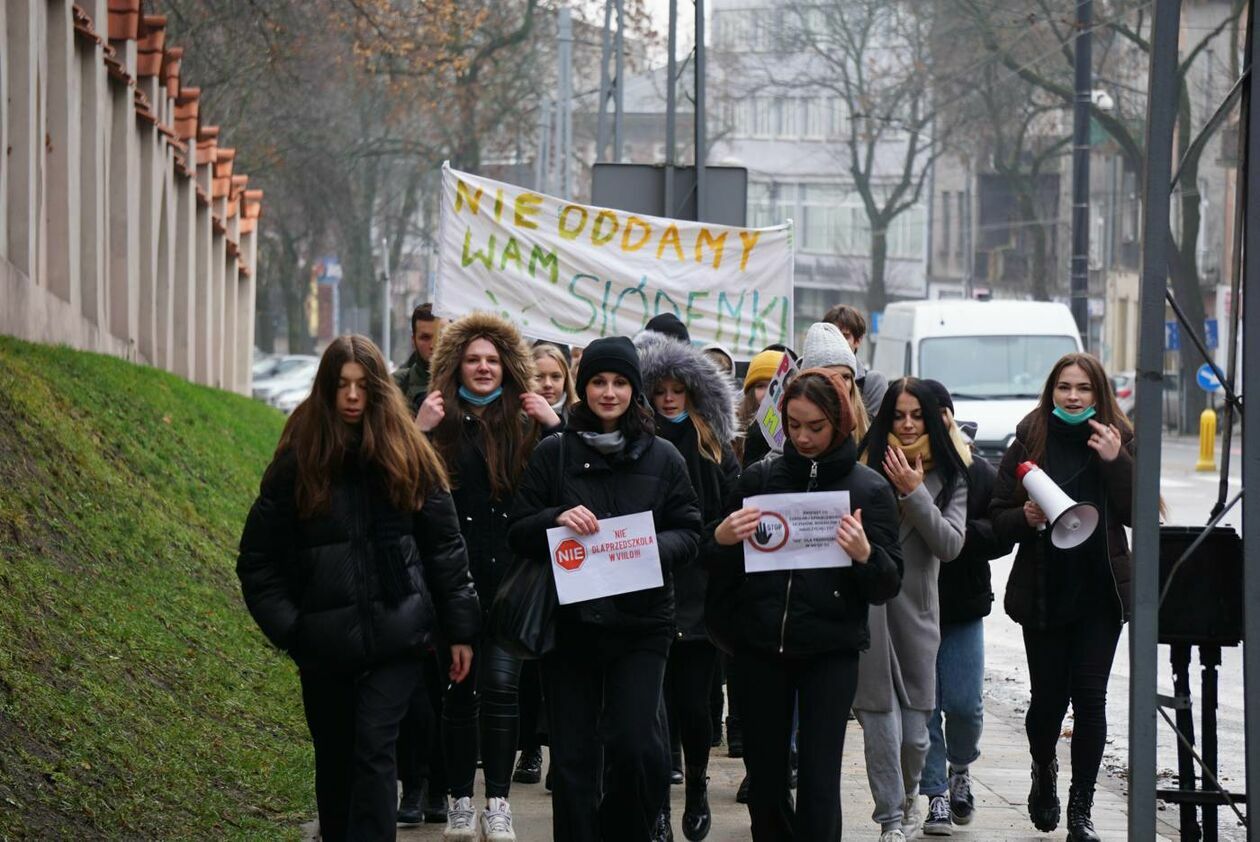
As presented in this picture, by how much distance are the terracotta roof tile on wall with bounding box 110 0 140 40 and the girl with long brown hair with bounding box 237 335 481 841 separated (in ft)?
52.1

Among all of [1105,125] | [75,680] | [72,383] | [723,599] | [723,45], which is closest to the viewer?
[723,599]

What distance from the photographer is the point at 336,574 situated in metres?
6.04

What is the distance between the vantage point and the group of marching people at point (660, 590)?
6121 mm

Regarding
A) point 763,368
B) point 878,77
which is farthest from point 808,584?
point 878,77

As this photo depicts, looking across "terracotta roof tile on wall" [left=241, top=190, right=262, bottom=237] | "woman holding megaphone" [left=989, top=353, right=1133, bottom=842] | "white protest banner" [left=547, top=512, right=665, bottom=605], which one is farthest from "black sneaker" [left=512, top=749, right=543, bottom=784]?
"terracotta roof tile on wall" [left=241, top=190, right=262, bottom=237]

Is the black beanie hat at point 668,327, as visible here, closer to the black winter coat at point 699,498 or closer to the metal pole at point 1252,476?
the black winter coat at point 699,498

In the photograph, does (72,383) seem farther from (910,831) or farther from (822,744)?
(822,744)

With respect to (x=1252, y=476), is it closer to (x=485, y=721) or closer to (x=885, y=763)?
(x=885, y=763)

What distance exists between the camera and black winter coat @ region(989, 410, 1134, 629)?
7660 mm

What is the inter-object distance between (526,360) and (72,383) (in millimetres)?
6941

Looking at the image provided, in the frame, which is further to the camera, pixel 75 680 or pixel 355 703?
pixel 75 680

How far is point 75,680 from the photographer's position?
25.5ft

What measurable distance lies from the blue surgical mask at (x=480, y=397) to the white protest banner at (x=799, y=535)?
1.64 metres

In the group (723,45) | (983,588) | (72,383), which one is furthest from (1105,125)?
(723,45)
